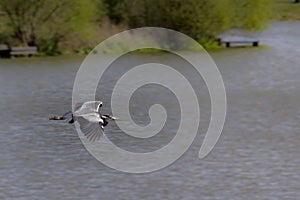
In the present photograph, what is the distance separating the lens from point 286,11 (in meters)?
62.6

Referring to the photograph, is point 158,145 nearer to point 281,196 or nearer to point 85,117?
point 281,196

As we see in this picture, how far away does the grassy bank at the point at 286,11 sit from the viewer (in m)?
59.4

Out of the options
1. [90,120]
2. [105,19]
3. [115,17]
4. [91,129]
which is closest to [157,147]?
[90,120]

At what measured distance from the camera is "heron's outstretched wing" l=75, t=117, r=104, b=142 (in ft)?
32.0

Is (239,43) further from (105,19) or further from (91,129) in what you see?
(91,129)

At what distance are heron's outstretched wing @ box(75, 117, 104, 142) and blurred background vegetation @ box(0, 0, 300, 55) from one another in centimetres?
2524

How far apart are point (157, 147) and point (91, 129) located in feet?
19.8

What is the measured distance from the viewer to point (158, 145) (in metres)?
16.2

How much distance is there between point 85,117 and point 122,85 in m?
14.8

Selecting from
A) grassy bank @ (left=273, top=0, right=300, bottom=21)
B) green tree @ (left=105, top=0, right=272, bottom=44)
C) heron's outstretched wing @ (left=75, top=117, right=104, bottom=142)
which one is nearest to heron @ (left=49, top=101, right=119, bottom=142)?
heron's outstretched wing @ (left=75, top=117, right=104, bottom=142)

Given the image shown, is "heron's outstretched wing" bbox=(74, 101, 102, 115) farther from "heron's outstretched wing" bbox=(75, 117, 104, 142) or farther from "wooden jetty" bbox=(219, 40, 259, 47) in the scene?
"wooden jetty" bbox=(219, 40, 259, 47)

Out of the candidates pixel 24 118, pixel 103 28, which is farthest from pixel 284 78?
pixel 103 28

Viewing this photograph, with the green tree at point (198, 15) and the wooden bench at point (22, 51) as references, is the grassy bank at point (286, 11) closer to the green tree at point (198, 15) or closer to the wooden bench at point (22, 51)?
the green tree at point (198, 15)

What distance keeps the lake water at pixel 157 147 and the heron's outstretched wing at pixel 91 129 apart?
2469 mm
